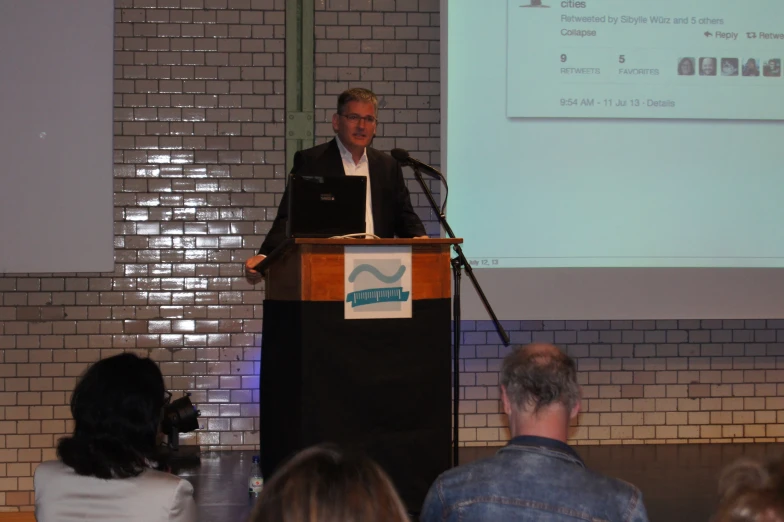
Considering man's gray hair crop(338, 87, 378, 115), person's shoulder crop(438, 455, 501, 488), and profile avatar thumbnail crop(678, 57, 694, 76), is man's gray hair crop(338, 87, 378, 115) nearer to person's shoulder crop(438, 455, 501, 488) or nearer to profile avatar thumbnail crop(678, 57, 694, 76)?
profile avatar thumbnail crop(678, 57, 694, 76)

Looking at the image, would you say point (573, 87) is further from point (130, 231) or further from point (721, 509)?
point (721, 509)

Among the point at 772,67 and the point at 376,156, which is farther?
the point at 772,67

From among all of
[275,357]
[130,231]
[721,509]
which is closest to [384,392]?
[275,357]

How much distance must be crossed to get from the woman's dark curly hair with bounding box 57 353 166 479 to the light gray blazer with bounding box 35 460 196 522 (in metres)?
0.03

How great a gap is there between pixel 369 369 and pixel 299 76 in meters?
2.58

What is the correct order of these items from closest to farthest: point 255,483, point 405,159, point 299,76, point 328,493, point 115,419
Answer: point 328,493
point 115,419
point 405,159
point 255,483
point 299,76

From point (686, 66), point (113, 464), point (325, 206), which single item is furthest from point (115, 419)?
point (686, 66)

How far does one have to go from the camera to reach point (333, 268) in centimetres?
296

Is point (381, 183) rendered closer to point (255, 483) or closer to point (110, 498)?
point (255, 483)

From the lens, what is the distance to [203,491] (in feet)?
13.3

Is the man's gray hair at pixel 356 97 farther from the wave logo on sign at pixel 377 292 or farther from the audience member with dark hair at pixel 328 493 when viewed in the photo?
the audience member with dark hair at pixel 328 493

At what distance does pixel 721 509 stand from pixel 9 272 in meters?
4.58

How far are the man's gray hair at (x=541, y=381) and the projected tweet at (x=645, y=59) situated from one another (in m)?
2.95

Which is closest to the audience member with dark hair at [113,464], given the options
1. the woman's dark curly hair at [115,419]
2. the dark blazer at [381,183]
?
the woman's dark curly hair at [115,419]
